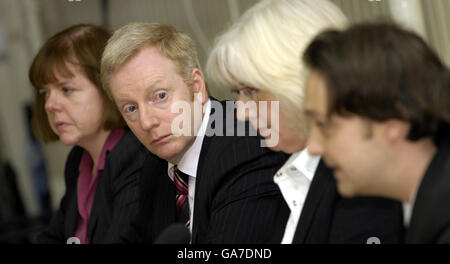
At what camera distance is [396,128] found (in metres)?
1.22

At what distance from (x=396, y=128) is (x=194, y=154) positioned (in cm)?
95

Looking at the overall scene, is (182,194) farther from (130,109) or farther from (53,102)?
(53,102)

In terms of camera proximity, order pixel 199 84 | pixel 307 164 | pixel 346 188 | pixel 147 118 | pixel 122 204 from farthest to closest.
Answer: pixel 122 204, pixel 199 84, pixel 147 118, pixel 307 164, pixel 346 188

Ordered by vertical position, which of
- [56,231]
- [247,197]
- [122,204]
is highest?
[247,197]

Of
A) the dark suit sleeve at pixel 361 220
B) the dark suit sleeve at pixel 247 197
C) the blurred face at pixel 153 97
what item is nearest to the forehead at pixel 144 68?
the blurred face at pixel 153 97

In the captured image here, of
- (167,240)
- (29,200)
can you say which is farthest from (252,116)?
(29,200)

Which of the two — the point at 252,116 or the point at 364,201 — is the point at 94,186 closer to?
the point at 252,116

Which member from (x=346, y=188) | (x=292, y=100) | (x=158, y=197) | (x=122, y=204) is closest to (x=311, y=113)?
(x=346, y=188)

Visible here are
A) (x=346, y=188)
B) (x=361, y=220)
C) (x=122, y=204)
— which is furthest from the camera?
(x=122, y=204)

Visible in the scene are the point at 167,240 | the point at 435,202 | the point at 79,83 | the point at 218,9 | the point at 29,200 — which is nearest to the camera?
the point at 435,202

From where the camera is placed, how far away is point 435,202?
4.00 feet

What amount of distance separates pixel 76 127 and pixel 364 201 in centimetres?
133

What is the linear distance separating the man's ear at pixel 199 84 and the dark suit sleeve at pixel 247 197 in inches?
8.1
